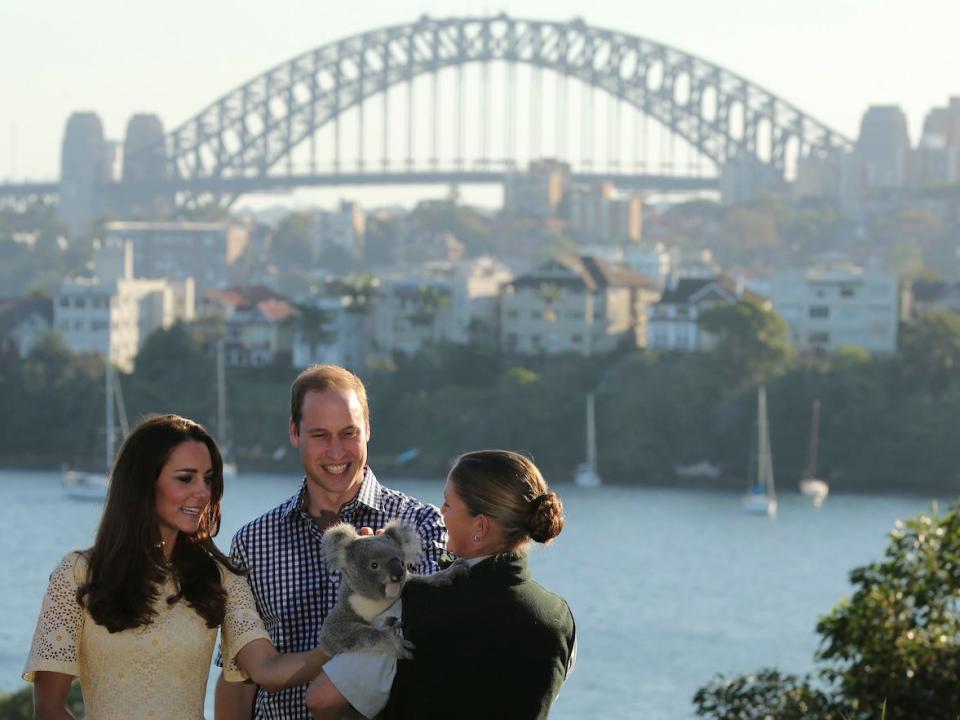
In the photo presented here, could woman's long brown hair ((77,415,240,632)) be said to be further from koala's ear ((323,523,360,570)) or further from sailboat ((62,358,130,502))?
sailboat ((62,358,130,502))

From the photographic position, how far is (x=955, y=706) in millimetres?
5188

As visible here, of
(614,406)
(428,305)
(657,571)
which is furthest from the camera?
(428,305)

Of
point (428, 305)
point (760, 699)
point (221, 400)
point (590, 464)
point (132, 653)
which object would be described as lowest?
point (590, 464)

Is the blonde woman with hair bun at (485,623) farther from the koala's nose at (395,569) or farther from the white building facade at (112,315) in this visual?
the white building facade at (112,315)

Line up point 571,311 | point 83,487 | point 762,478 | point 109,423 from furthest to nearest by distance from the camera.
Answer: point 571,311 → point 109,423 → point 762,478 → point 83,487

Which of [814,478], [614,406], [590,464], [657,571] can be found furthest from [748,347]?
[657,571]

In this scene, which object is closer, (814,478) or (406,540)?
(406,540)

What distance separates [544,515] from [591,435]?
31.2m

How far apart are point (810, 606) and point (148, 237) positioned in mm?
47057

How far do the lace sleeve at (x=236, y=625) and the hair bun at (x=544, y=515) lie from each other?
17.5 inches

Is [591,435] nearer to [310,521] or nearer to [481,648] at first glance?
[310,521]

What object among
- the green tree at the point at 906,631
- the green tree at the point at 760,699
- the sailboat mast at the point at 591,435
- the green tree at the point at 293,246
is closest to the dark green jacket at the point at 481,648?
the green tree at the point at 906,631

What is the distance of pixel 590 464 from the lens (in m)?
33.7

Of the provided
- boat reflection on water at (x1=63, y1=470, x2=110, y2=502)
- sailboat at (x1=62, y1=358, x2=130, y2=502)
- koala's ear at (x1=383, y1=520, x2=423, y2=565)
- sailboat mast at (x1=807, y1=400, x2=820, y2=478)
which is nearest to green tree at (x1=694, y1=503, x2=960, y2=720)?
koala's ear at (x1=383, y1=520, x2=423, y2=565)
